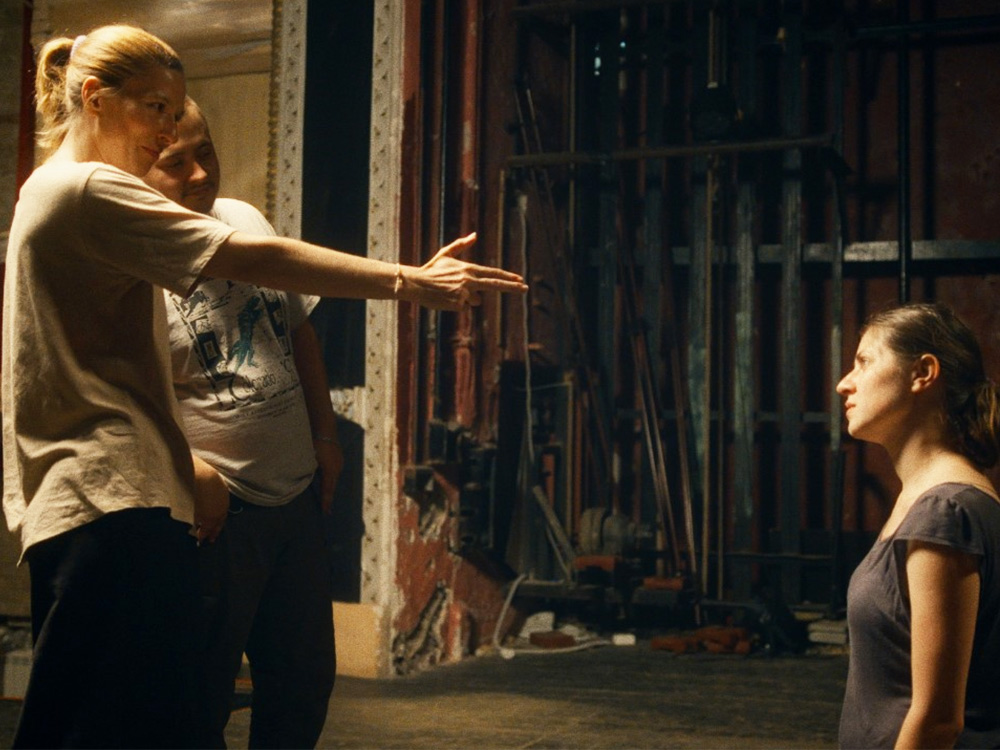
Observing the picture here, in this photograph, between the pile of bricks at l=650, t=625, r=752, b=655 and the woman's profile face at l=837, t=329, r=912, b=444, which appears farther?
the pile of bricks at l=650, t=625, r=752, b=655

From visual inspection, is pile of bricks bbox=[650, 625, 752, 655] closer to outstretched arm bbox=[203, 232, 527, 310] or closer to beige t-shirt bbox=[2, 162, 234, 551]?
outstretched arm bbox=[203, 232, 527, 310]

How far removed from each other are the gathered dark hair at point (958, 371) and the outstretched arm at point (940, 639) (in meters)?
0.25

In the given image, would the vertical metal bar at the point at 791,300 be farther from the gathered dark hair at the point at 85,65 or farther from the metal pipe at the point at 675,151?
the gathered dark hair at the point at 85,65

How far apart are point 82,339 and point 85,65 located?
462 mm

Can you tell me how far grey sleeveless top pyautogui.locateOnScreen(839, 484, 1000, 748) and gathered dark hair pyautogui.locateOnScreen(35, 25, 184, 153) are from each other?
4.68 feet

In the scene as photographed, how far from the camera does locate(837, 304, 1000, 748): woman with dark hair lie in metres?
1.73

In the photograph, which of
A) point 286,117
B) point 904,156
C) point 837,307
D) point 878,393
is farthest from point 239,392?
point 904,156

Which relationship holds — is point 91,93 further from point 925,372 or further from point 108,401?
point 925,372

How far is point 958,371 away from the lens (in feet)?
6.45

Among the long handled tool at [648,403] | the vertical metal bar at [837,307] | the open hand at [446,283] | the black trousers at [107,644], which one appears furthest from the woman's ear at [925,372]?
the long handled tool at [648,403]

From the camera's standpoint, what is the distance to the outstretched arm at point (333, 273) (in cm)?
205

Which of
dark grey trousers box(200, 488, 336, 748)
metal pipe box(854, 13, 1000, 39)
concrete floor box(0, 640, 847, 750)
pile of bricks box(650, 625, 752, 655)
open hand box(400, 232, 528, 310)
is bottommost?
concrete floor box(0, 640, 847, 750)

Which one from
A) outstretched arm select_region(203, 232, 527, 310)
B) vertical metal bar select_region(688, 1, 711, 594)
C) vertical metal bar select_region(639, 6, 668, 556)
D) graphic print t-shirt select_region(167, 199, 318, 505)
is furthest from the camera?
vertical metal bar select_region(639, 6, 668, 556)

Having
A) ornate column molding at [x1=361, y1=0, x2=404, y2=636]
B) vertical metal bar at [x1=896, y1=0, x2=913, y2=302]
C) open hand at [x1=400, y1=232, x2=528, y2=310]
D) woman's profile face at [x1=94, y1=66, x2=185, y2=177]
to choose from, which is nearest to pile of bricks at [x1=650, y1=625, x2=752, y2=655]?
ornate column molding at [x1=361, y1=0, x2=404, y2=636]
